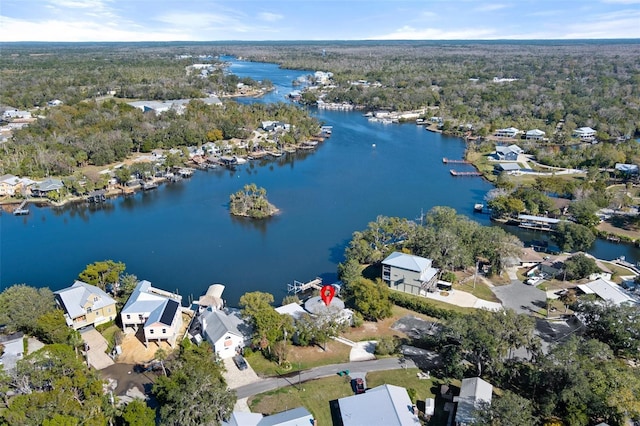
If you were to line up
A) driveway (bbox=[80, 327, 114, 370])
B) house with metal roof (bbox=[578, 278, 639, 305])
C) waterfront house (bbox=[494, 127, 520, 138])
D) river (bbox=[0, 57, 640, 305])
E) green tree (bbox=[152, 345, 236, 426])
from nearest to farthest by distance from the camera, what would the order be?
green tree (bbox=[152, 345, 236, 426])
driveway (bbox=[80, 327, 114, 370])
house with metal roof (bbox=[578, 278, 639, 305])
river (bbox=[0, 57, 640, 305])
waterfront house (bbox=[494, 127, 520, 138])

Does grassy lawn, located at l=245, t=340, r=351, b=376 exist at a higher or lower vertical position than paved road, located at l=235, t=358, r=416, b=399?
lower

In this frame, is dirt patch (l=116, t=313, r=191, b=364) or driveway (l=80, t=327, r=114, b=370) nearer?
driveway (l=80, t=327, r=114, b=370)

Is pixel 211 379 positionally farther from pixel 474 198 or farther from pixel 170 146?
pixel 170 146

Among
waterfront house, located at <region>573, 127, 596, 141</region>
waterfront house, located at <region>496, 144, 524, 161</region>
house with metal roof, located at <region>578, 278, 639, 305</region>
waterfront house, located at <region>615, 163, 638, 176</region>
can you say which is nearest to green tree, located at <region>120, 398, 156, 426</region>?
house with metal roof, located at <region>578, 278, 639, 305</region>

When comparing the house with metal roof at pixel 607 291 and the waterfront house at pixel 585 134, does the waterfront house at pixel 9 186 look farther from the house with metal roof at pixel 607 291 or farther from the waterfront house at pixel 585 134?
the waterfront house at pixel 585 134


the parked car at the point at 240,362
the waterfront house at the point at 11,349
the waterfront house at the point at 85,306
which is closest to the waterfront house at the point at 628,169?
the parked car at the point at 240,362

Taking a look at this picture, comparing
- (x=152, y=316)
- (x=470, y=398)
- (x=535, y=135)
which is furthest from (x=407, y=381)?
(x=535, y=135)

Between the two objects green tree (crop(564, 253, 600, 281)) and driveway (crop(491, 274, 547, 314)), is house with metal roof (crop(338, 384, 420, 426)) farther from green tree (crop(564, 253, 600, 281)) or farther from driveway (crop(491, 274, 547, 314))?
green tree (crop(564, 253, 600, 281))

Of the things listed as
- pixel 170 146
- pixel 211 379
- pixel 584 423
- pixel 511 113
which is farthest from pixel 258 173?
pixel 511 113
